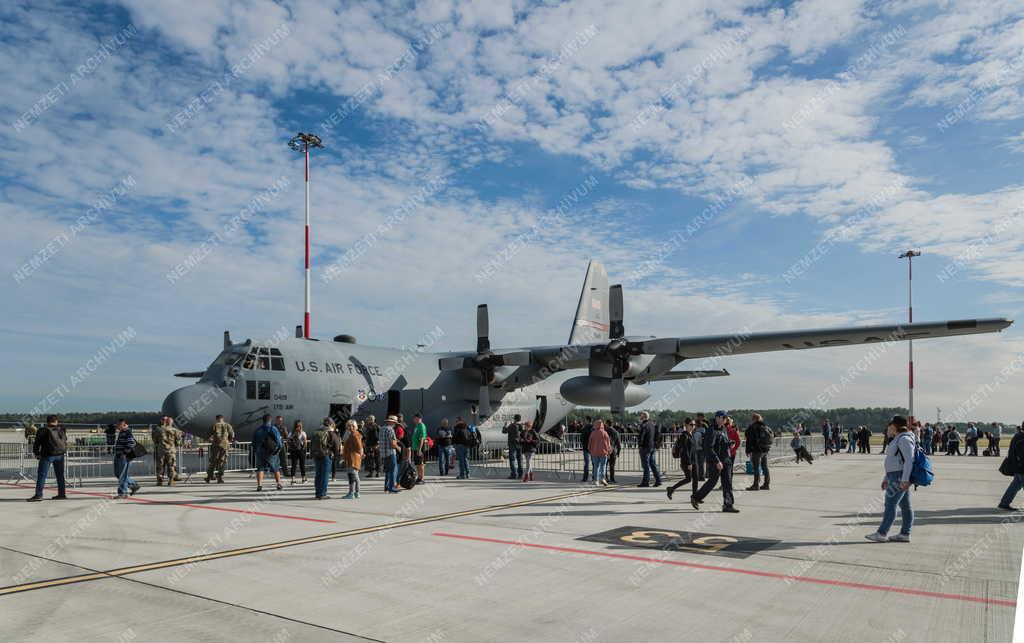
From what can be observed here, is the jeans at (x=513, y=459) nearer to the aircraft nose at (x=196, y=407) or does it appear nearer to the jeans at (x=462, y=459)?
the jeans at (x=462, y=459)

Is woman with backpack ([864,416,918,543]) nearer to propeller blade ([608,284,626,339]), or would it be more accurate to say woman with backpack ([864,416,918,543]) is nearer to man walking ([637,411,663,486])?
man walking ([637,411,663,486])

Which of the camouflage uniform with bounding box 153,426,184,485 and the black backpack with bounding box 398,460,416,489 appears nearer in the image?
the black backpack with bounding box 398,460,416,489

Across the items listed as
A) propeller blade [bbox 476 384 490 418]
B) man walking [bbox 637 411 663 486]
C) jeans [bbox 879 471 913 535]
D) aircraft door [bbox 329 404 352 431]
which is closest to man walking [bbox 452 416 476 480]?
man walking [bbox 637 411 663 486]

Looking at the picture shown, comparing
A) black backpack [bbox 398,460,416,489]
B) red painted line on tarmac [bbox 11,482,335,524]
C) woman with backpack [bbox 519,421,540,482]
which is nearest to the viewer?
red painted line on tarmac [bbox 11,482,335,524]

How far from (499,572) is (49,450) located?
32.7 ft

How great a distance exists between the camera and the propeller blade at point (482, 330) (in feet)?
75.1

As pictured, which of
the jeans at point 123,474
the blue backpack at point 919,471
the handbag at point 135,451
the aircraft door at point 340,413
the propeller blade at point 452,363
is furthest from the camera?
the propeller blade at point 452,363

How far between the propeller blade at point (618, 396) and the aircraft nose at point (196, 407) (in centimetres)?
1077

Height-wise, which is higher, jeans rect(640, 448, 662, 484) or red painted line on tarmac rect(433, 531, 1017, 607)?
red painted line on tarmac rect(433, 531, 1017, 607)

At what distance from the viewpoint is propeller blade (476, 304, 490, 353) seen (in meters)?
22.9

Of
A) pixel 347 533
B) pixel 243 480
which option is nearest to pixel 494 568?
pixel 347 533

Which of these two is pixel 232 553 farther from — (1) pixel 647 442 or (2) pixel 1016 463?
(2) pixel 1016 463

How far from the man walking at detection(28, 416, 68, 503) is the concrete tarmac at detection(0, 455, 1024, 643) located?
0.57 meters

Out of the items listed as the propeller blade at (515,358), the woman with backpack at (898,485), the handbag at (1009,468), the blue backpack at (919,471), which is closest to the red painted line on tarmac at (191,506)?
the woman with backpack at (898,485)
